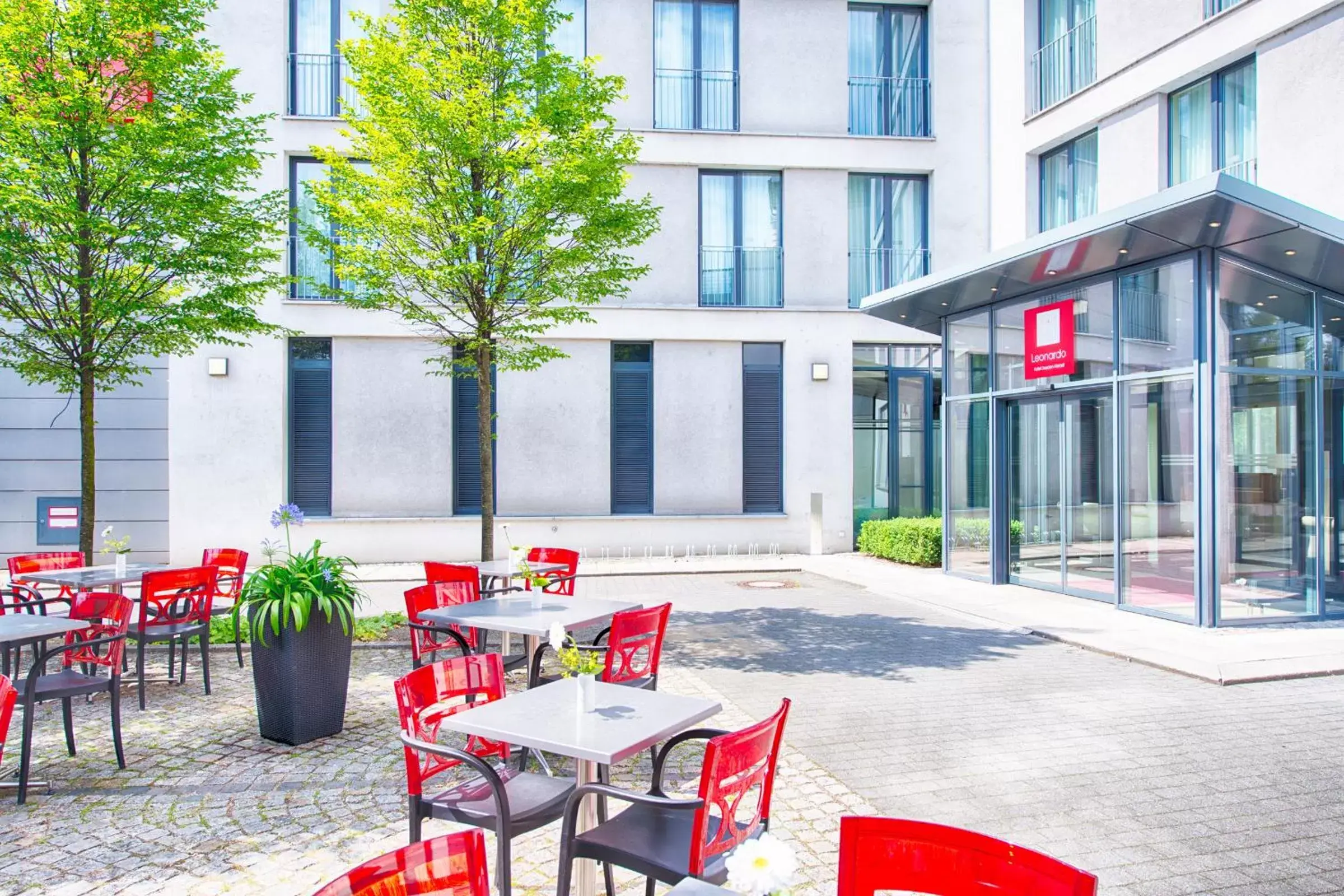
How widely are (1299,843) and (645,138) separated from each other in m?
15.2

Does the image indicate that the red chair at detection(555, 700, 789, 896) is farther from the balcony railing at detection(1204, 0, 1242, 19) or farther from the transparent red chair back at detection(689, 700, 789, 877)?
the balcony railing at detection(1204, 0, 1242, 19)

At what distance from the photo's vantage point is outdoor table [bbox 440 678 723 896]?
3.10 m

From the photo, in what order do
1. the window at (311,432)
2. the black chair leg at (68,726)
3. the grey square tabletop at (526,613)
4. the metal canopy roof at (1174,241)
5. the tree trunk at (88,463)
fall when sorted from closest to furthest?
1. the black chair leg at (68,726)
2. the grey square tabletop at (526,613)
3. the metal canopy roof at (1174,241)
4. the tree trunk at (88,463)
5. the window at (311,432)

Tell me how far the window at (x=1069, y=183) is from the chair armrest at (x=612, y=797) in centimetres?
1326

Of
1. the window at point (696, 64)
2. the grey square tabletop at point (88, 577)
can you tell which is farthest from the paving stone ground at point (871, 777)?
the window at point (696, 64)

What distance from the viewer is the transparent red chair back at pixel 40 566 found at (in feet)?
24.6

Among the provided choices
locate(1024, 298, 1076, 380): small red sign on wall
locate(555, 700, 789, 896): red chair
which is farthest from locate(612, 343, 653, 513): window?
locate(555, 700, 789, 896): red chair

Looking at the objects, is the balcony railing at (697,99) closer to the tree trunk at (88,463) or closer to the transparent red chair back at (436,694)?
the tree trunk at (88,463)

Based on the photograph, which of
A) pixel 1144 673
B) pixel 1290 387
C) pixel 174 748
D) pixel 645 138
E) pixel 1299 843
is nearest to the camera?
pixel 1299 843

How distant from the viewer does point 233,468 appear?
15.6 meters

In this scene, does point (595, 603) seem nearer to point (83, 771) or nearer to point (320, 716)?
point (320, 716)

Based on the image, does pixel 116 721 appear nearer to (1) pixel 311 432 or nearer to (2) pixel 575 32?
(1) pixel 311 432

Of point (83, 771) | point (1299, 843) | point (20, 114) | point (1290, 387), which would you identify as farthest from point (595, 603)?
point (1290, 387)

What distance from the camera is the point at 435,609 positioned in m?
6.36
